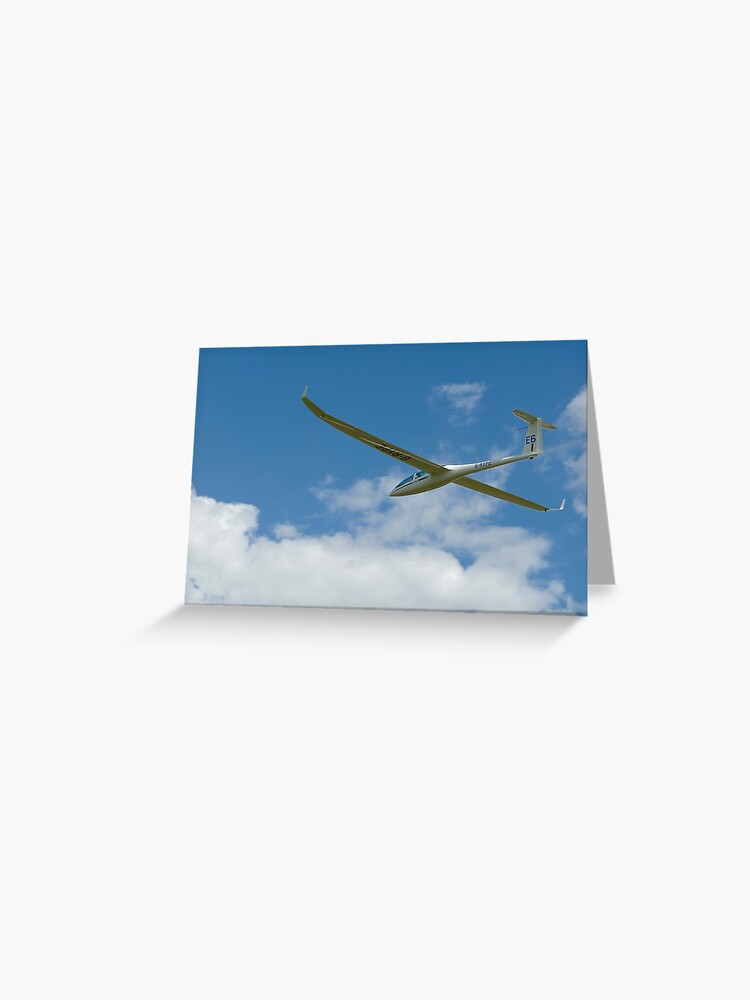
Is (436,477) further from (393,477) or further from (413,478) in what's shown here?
(393,477)

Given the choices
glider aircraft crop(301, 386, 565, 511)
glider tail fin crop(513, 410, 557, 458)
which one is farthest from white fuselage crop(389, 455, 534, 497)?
glider tail fin crop(513, 410, 557, 458)

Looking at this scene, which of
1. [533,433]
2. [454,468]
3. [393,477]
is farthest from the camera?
[393,477]

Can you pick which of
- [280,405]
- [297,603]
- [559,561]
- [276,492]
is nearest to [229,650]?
[297,603]

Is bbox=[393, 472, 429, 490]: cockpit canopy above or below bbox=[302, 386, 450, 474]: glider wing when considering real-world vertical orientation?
below

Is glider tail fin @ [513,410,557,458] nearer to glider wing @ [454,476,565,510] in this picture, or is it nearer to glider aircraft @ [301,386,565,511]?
glider aircraft @ [301,386,565,511]

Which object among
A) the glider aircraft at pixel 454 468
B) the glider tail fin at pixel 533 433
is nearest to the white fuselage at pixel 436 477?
the glider aircraft at pixel 454 468

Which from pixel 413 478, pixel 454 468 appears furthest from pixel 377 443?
pixel 454 468
